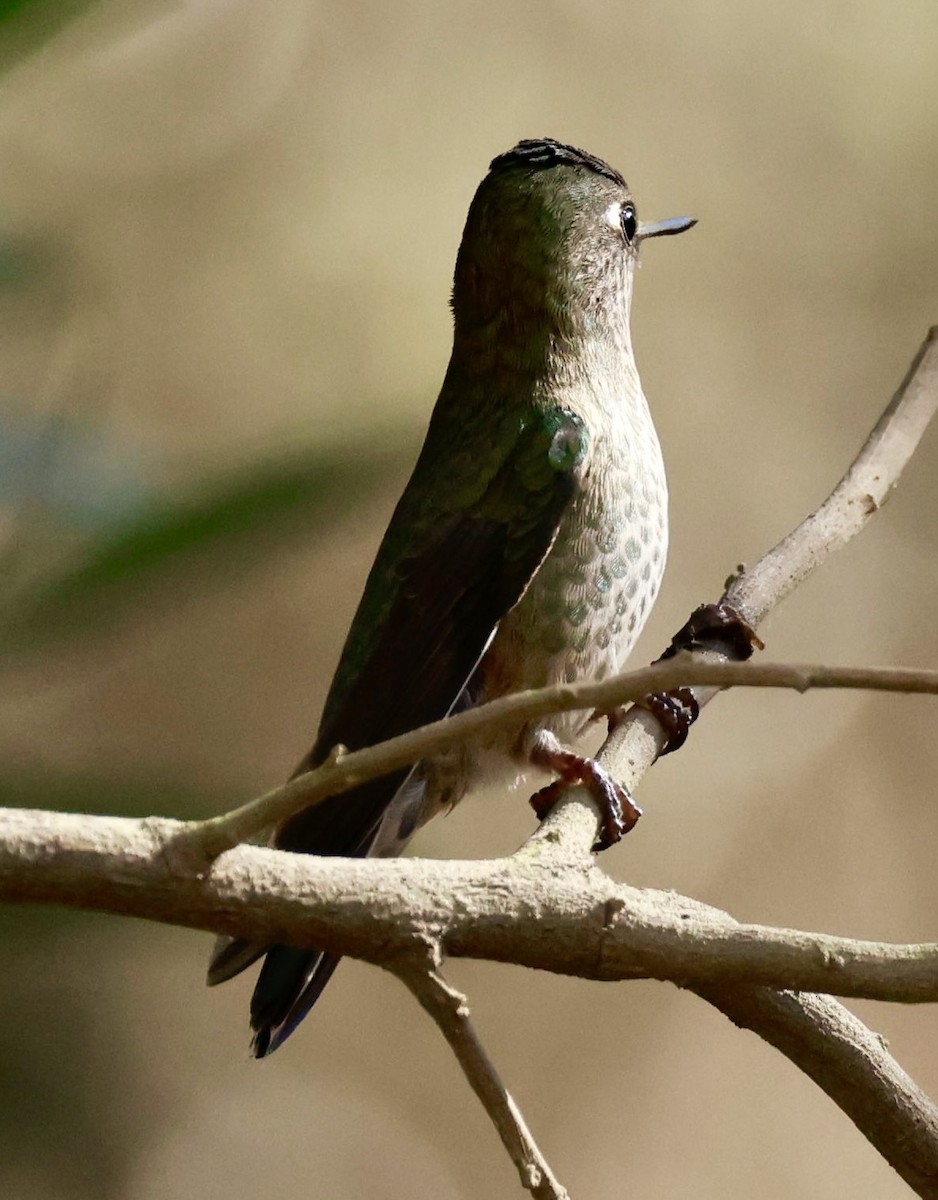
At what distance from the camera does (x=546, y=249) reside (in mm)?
2373

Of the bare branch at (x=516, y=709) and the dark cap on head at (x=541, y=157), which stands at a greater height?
the dark cap on head at (x=541, y=157)

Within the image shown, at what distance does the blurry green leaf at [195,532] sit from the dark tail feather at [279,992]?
49 centimetres

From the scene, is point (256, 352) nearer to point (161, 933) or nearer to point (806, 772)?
point (806, 772)

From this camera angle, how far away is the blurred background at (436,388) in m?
3.81

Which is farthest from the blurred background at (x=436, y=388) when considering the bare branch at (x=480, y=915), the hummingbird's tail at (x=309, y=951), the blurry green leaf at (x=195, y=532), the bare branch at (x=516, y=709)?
the bare branch at (x=516, y=709)

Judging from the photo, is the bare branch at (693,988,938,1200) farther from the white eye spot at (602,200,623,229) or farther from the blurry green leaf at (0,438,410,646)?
the white eye spot at (602,200,623,229)

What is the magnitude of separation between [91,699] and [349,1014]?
1.31 m

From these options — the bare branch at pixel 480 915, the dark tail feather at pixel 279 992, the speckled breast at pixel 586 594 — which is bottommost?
the dark tail feather at pixel 279 992

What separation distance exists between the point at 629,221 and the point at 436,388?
2.19 m

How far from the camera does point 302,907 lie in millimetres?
1046

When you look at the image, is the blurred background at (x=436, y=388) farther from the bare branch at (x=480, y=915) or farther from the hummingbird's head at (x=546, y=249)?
the bare branch at (x=480, y=915)

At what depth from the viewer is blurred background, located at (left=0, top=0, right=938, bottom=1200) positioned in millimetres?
3807

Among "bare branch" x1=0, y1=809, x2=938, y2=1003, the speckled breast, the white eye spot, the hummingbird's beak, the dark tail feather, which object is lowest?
the dark tail feather

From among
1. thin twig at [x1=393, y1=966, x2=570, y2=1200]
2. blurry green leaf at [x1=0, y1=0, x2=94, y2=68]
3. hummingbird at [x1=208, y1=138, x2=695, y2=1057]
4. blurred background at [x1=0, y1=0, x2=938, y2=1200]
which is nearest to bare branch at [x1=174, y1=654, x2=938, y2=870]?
thin twig at [x1=393, y1=966, x2=570, y2=1200]
